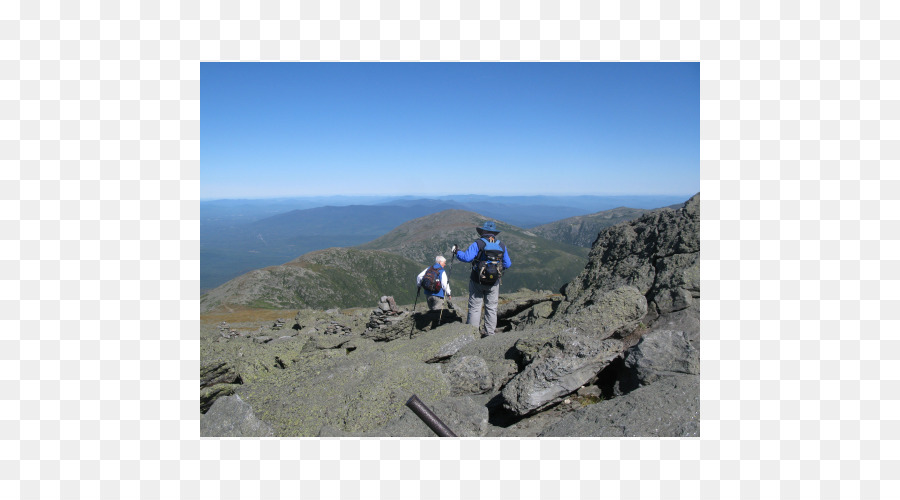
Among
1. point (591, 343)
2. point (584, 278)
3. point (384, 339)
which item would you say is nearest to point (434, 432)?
point (591, 343)

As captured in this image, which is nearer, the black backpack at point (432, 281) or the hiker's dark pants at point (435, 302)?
the black backpack at point (432, 281)

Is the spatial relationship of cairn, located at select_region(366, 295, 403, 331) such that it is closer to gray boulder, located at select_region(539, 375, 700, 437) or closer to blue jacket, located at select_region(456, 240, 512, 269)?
blue jacket, located at select_region(456, 240, 512, 269)

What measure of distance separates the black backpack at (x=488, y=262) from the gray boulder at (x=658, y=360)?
4.61 meters

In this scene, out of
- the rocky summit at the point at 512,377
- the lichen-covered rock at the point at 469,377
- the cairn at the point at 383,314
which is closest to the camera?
the rocky summit at the point at 512,377

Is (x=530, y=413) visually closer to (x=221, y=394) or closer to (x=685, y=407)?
(x=685, y=407)

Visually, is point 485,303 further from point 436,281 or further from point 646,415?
point 646,415

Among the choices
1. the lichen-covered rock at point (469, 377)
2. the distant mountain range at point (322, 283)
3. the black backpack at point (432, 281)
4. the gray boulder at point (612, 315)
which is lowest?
the distant mountain range at point (322, 283)

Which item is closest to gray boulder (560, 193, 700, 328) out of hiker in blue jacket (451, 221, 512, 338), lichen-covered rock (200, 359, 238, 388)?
hiker in blue jacket (451, 221, 512, 338)

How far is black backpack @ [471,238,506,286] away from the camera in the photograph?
39.5ft

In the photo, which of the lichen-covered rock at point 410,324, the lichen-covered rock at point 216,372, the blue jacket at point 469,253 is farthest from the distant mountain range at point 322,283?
the blue jacket at point 469,253

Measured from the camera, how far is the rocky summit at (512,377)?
707cm

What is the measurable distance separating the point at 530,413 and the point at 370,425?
116 inches

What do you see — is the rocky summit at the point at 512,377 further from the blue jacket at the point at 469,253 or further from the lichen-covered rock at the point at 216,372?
the blue jacket at the point at 469,253

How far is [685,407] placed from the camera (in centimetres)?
666
